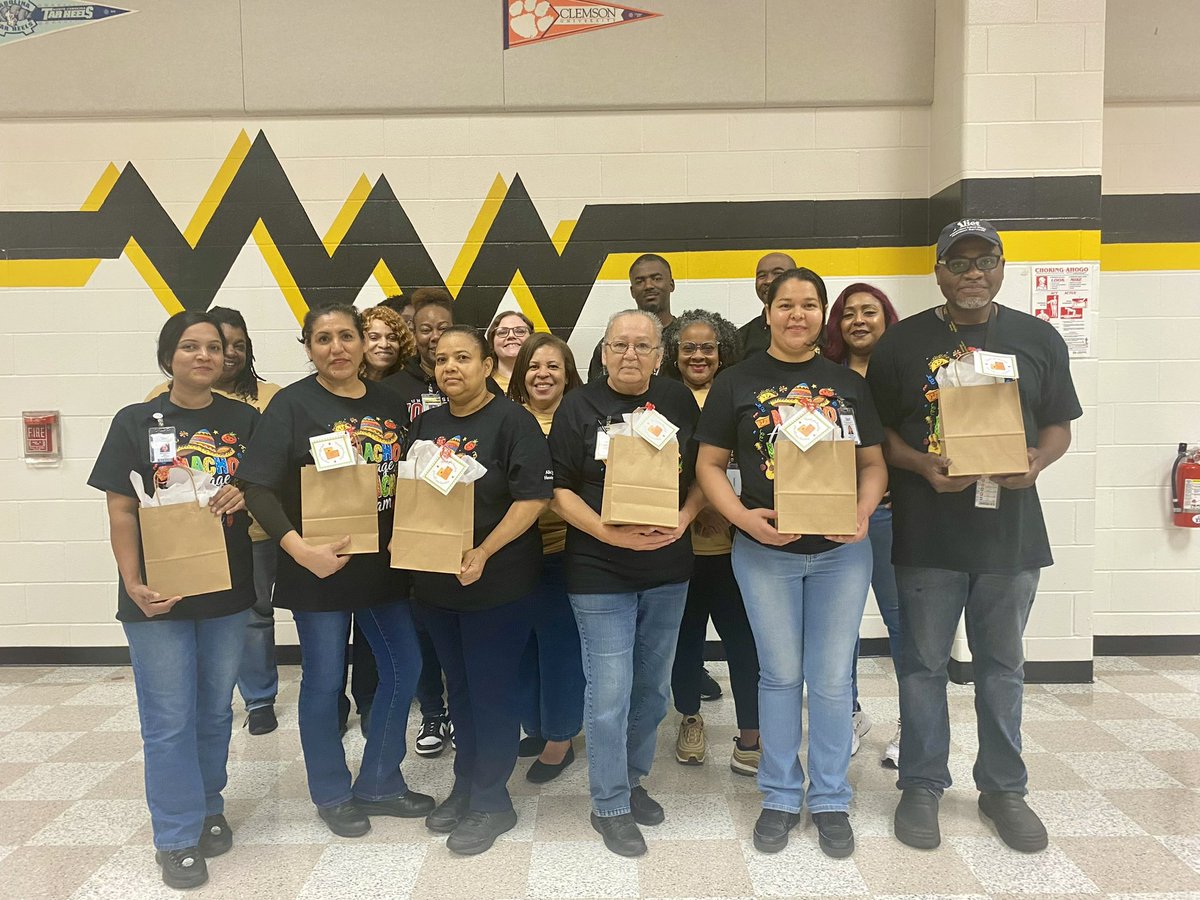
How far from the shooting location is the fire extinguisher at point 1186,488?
3791 mm

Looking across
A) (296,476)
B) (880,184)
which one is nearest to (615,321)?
(296,476)

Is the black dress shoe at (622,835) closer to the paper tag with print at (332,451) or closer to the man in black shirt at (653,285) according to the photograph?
the paper tag with print at (332,451)

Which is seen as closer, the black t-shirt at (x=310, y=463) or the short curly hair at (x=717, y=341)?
the black t-shirt at (x=310, y=463)

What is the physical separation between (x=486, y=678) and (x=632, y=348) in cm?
113

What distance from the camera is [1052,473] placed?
141 inches

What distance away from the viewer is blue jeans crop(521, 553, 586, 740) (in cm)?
261

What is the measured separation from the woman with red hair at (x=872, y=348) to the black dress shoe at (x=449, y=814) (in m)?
1.47

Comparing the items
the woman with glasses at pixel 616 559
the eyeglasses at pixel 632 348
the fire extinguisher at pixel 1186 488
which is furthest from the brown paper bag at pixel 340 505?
the fire extinguisher at pixel 1186 488

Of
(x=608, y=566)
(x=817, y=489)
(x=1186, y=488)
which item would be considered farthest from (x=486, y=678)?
(x=1186, y=488)

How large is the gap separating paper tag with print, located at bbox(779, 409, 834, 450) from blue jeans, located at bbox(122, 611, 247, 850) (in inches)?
70.9

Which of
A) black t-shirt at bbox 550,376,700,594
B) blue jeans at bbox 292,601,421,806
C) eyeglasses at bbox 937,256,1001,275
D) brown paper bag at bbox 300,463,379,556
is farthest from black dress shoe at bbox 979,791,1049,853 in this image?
brown paper bag at bbox 300,463,379,556

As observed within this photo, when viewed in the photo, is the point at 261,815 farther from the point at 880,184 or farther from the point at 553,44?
the point at 880,184

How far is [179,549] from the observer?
208 cm

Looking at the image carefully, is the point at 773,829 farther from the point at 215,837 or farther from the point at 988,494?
the point at 215,837
